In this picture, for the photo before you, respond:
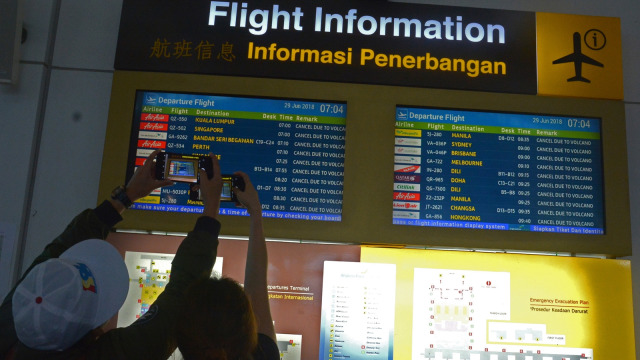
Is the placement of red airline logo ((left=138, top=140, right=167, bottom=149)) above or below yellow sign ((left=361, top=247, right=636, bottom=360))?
above

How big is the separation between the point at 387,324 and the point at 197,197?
1083mm

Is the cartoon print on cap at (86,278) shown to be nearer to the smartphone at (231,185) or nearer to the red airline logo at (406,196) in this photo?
the smartphone at (231,185)

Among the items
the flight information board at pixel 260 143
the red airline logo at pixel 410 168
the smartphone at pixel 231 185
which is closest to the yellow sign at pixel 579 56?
the red airline logo at pixel 410 168

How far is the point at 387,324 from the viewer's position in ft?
8.40

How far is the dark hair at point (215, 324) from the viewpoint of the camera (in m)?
1.25

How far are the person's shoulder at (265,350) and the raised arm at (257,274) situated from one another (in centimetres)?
4

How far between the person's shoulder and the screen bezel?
3.62 ft

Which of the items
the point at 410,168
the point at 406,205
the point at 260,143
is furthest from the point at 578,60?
the point at 260,143

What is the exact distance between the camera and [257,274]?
1723 mm

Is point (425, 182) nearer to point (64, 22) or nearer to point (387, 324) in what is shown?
point (387, 324)

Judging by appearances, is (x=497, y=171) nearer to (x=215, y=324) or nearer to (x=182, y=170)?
(x=182, y=170)

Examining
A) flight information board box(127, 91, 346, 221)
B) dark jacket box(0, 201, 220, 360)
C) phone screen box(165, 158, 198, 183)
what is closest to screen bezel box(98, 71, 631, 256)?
flight information board box(127, 91, 346, 221)

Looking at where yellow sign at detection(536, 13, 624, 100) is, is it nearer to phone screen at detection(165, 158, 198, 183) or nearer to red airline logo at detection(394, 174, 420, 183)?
red airline logo at detection(394, 174, 420, 183)

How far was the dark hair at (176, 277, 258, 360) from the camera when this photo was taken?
1.25 metres
